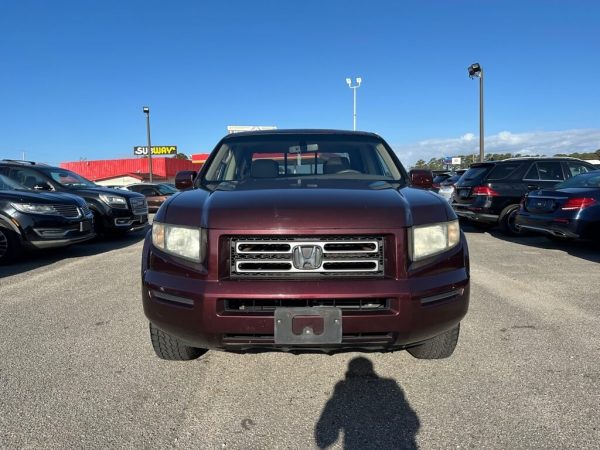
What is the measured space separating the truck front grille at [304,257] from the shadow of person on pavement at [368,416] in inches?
31.5

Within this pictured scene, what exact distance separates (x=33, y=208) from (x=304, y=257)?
19.6 feet

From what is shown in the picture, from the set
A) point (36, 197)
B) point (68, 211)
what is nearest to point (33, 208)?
point (36, 197)

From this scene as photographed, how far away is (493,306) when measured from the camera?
170 inches

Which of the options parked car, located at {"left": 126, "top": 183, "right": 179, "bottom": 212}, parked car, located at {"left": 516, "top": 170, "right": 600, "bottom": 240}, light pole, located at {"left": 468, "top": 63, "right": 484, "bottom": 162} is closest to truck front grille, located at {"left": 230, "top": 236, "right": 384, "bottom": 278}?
parked car, located at {"left": 516, "top": 170, "right": 600, "bottom": 240}

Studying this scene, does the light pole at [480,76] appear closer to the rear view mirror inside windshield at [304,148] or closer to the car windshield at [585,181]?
the car windshield at [585,181]

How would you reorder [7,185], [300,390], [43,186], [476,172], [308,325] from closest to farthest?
[308,325]
[300,390]
[7,185]
[43,186]
[476,172]

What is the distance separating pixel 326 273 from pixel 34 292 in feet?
13.9

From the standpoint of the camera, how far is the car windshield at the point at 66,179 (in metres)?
8.72

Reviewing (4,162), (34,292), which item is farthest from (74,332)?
(4,162)

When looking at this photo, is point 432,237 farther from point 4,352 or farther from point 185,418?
point 4,352

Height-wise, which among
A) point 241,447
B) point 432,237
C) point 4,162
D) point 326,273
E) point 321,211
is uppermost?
point 4,162

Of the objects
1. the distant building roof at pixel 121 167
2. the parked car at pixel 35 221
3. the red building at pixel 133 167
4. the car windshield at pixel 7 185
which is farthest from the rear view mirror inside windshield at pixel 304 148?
the distant building roof at pixel 121 167

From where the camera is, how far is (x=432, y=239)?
247 centimetres

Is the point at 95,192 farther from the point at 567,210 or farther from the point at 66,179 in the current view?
the point at 567,210
